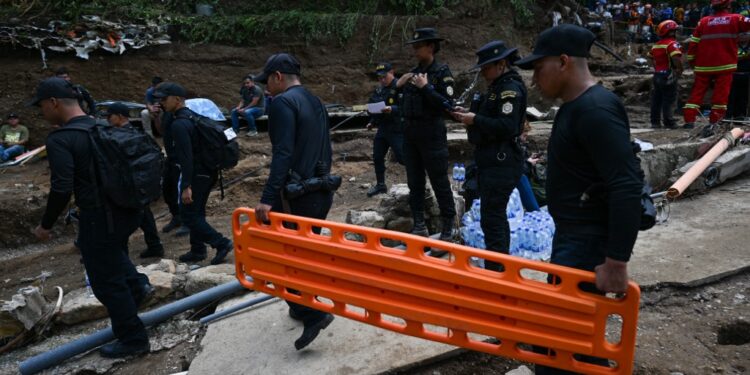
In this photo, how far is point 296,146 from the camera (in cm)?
336

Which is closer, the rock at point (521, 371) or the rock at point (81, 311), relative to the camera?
the rock at point (521, 371)

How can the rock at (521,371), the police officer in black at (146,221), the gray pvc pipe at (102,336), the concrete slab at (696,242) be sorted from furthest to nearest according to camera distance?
the police officer in black at (146,221) < the concrete slab at (696,242) < the gray pvc pipe at (102,336) < the rock at (521,371)

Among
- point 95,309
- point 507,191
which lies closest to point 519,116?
point 507,191

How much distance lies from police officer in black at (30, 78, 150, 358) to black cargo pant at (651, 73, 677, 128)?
853 centimetres

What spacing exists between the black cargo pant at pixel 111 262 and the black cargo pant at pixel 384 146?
4.13m

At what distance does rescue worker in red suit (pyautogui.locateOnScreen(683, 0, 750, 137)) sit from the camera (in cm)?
744

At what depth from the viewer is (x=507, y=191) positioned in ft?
12.4

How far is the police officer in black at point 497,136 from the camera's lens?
12.1 feet

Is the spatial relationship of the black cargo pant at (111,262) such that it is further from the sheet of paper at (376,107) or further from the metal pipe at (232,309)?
the sheet of paper at (376,107)

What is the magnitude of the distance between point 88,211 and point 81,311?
1556mm

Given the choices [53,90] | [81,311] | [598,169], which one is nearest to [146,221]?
[81,311]

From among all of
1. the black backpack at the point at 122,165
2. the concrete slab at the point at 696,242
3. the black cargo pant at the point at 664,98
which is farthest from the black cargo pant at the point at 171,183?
the black cargo pant at the point at 664,98

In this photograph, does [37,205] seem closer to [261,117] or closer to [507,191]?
[261,117]

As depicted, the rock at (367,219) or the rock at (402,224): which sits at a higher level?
the rock at (367,219)
